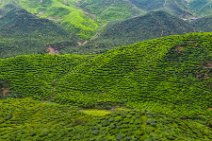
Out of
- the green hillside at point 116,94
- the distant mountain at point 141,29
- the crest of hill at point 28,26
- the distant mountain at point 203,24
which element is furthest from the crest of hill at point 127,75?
the distant mountain at point 203,24

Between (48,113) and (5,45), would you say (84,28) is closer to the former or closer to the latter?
(5,45)

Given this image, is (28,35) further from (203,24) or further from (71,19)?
(203,24)

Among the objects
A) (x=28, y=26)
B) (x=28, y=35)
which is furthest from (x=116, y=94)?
(x=28, y=26)

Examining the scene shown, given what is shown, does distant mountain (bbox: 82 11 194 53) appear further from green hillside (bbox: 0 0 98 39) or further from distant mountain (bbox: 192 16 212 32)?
green hillside (bbox: 0 0 98 39)

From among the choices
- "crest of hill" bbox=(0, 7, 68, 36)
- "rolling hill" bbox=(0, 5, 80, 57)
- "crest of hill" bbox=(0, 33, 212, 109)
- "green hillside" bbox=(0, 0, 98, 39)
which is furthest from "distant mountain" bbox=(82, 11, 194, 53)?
"crest of hill" bbox=(0, 33, 212, 109)

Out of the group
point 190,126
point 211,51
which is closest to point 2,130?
point 190,126
